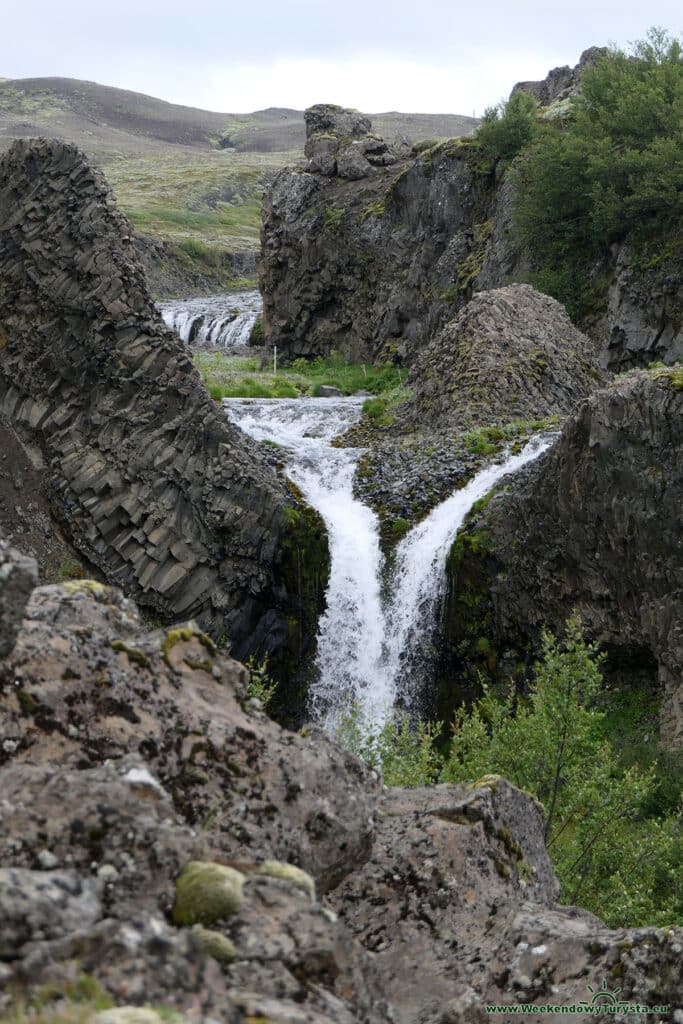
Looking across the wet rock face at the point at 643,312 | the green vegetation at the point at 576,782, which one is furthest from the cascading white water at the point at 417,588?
the wet rock face at the point at 643,312

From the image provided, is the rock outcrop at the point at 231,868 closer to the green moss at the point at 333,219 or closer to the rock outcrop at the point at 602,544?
the rock outcrop at the point at 602,544

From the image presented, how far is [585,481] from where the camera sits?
23.5 metres

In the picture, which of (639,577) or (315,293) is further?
(315,293)

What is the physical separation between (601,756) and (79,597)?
963 cm

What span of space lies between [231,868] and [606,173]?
43.5 m

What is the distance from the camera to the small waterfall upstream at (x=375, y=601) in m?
25.9

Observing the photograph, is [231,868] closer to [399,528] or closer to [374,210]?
[399,528]

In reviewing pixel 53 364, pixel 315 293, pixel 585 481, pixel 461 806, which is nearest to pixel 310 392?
pixel 315 293

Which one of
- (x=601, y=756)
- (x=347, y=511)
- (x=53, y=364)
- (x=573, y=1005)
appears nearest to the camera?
(x=573, y=1005)

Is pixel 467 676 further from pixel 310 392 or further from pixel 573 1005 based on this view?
pixel 310 392

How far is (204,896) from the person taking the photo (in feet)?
17.5

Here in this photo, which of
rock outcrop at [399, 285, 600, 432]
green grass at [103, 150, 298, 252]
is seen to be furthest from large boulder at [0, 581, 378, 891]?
green grass at [103, 150, 298, 252]

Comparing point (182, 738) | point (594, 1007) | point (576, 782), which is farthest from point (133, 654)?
point (576, 782)

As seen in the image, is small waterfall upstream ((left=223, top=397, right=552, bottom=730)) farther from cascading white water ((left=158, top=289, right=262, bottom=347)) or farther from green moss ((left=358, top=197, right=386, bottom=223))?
cascading white water ((left=158, top=289, right=262, bottom=347))
